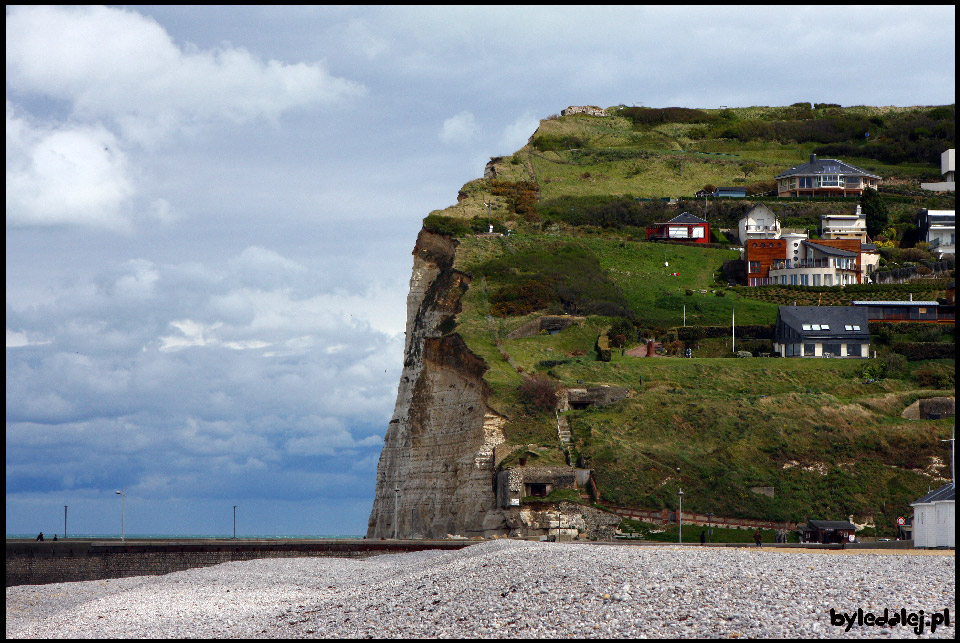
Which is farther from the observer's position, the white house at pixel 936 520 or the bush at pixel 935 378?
the bush at pixel 935 378

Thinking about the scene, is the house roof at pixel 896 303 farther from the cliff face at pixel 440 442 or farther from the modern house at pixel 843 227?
the cliff face at pixel 440 442

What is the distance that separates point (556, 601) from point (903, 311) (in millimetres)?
68206

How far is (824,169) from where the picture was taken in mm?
117812

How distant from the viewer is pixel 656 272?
9725 centimetres

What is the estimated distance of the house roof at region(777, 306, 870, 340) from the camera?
80.6 m

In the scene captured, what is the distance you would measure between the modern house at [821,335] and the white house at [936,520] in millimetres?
34615

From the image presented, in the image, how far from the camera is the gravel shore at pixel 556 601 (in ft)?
78.1

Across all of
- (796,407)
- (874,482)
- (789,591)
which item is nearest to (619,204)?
(796,407)

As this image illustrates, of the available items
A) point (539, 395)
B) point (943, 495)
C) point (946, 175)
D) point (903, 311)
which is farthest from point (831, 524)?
point (946, 175)

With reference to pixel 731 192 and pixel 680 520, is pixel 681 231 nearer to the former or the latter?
pixel 731 192

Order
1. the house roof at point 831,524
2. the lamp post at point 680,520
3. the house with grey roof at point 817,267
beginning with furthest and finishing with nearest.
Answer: the house with grey roof at point 817,267 → the lamp post at point 680,520 → the house roof at point 831,524

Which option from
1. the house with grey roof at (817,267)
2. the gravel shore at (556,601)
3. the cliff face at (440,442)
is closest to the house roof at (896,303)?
the house with grey roof at (817,267)

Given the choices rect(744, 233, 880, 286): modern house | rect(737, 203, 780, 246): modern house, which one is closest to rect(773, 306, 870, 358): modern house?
rect(744, 233, 880, 286): modern house

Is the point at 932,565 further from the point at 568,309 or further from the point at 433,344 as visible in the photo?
the point at 568,309
